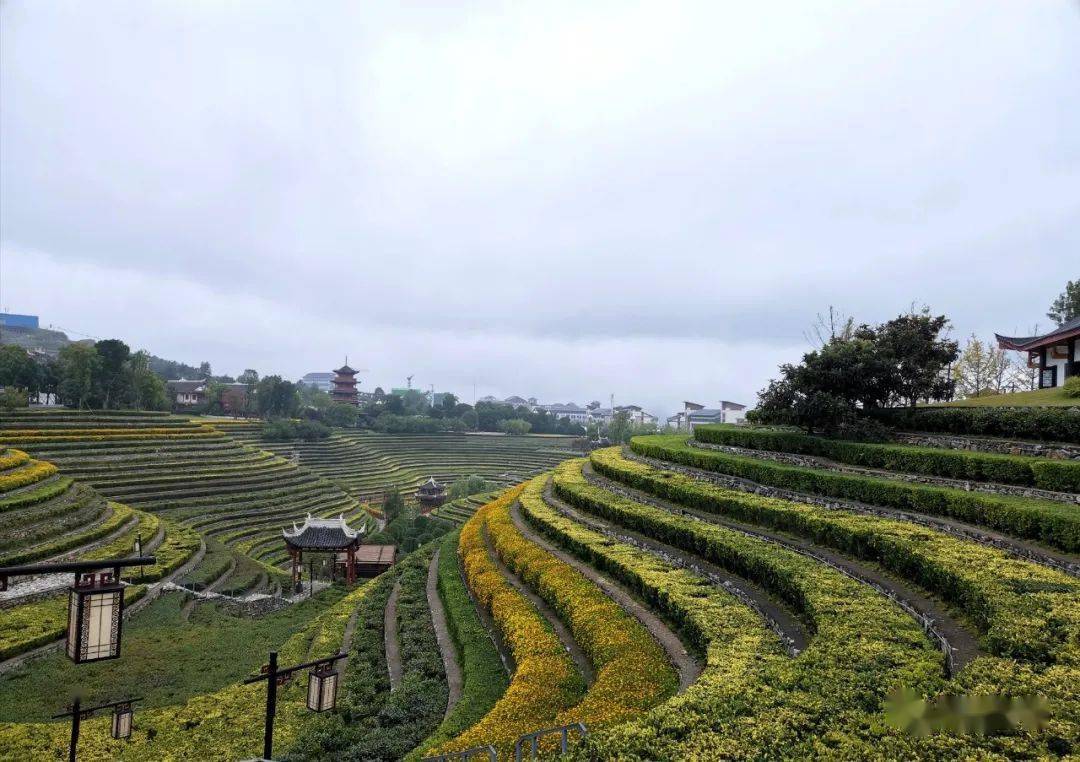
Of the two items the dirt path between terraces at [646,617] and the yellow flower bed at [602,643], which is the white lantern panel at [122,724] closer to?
the yellow flower bed at [602,643]

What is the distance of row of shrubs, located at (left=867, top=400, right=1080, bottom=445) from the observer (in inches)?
650

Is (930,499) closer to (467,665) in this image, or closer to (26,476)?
(467,665)

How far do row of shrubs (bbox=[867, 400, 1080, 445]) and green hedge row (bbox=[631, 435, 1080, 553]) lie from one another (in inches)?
139

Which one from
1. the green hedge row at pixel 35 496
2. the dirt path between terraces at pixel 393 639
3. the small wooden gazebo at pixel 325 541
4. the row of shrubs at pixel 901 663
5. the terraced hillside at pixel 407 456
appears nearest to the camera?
the row of shrubs at pixel 901 663

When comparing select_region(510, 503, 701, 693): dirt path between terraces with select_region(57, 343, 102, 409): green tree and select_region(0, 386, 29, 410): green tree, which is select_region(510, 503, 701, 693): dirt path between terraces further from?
select_region(57, 343, 102, 409): green tree

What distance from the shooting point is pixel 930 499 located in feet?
51.8

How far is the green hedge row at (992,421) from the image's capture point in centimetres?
1650

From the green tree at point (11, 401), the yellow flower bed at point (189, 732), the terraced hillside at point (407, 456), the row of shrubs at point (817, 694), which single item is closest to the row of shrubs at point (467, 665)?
the yellow flower bed at point (189, 732)

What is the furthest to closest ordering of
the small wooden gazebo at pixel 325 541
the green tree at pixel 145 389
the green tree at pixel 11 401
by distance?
the green tree at pixel 145 389 → the green tree at pixel 11 401 → the small wooden gazebo at pixel 325 541

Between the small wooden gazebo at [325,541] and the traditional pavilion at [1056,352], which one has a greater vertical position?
the traditional pavilion at [1056,352]

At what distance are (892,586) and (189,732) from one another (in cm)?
1583

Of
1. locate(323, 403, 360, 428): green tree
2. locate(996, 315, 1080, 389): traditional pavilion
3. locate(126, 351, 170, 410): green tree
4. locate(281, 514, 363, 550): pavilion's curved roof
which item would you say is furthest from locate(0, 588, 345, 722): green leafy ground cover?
locate(323, 403, 360, 428): green tree

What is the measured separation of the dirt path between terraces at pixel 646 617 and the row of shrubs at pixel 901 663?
2.44 metres

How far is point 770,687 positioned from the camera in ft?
26.9
